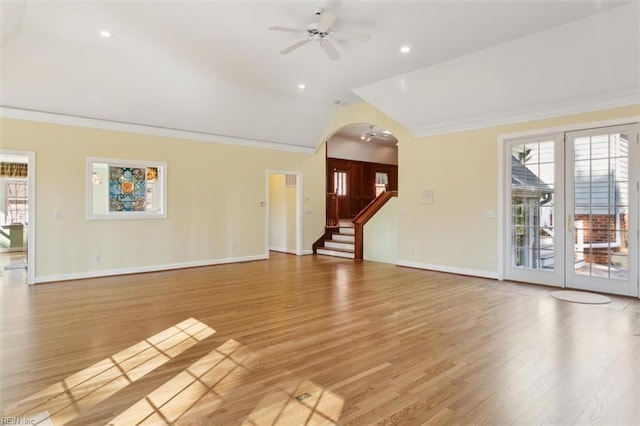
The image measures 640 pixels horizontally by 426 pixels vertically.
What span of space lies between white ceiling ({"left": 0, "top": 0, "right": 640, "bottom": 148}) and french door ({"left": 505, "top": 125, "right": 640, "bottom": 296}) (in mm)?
602

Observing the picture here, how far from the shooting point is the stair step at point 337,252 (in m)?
9.13

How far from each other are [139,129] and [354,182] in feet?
23.8

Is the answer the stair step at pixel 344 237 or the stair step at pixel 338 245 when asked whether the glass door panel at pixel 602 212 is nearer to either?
the stair step at pixel 338 245

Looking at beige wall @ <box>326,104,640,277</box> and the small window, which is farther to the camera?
→ the small window

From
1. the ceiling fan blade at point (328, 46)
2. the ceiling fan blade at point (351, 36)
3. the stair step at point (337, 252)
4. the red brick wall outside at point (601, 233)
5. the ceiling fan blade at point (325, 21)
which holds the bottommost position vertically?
the stair step at point (337, 252)

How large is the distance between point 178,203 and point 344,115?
4254 mm

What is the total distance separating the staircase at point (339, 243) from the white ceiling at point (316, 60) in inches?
133

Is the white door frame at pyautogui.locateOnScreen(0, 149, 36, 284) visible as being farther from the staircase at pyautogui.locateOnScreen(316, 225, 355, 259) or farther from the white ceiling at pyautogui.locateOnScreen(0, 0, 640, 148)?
the staircase at pyautogui.locateOnScreen(316, 225, 355, 259)

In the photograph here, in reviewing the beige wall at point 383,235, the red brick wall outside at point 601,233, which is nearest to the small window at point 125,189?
the beige wall at point 383,235

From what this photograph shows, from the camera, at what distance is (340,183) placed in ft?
40.1

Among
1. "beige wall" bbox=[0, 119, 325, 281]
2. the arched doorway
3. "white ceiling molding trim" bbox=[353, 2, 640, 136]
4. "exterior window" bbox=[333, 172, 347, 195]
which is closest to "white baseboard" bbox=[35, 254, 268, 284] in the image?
"beige wall" bbox=[0, 119, 325, 281]

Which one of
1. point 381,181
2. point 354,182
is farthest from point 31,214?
point 381,181

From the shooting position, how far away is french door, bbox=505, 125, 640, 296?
5.12 m

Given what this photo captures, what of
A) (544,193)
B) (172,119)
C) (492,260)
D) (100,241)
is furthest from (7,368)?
(544,193)
